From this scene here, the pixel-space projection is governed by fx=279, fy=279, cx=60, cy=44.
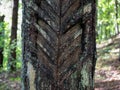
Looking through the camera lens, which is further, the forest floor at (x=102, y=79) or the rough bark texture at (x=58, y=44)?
the forest floor at (x=102, y=79)

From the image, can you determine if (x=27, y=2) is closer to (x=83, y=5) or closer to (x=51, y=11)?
(x=51, y=11)

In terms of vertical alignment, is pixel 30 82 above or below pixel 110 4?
below

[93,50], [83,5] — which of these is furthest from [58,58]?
[83,5]

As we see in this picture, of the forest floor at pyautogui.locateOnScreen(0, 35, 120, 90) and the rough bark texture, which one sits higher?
the forest floor at pyautogui.locateOnScreen(0, 35, 120, 90)

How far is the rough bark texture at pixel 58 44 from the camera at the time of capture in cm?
212

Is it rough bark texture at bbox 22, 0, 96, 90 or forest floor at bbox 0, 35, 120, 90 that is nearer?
rough bark texture at bbox 22, 0, 96, 90

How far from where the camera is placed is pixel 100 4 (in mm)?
23391

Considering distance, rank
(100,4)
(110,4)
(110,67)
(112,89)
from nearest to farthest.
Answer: (112,89), (110,67), (110,4), (100,4)

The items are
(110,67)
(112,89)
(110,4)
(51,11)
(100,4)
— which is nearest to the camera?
(51,11)

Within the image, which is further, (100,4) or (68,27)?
(100,4)

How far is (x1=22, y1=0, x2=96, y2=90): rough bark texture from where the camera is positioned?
6.97 ft

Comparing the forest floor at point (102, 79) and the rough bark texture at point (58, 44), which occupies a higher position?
the forest floor at point (102, 79)

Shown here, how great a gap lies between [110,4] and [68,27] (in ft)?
64.1

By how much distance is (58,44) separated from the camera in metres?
2.11
